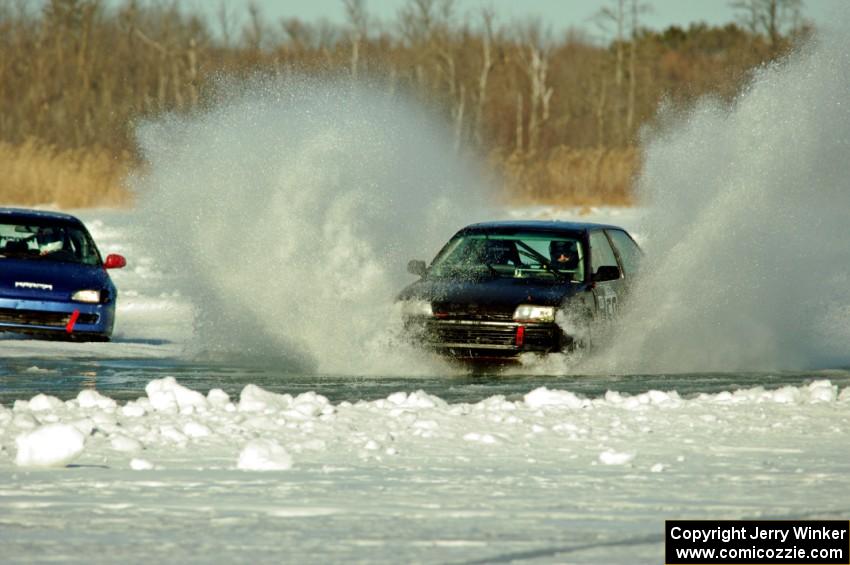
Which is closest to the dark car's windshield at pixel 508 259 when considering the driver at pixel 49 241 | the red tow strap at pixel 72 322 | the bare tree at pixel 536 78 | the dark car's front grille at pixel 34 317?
the red tow strap at pixel 72 322

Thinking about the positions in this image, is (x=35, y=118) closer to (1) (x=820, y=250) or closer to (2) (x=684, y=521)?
(1) (x=820, y=250)

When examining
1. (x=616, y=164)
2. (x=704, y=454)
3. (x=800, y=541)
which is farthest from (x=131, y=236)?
(x=800, y=541)

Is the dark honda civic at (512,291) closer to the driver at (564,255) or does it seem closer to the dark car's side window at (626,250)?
the driver at (564,255)

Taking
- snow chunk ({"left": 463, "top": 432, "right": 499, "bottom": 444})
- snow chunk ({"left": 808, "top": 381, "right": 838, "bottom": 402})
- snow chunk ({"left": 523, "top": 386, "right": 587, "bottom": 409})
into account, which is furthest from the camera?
snow chunk ({"left": 808, "top": 381, "right": 838, "bottom": 402})

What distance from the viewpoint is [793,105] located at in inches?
698

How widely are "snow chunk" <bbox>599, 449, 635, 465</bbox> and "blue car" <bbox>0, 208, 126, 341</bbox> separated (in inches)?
344

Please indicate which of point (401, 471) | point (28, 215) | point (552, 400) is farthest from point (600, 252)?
point (401, 471)

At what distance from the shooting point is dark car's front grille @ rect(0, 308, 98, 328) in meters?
15.4

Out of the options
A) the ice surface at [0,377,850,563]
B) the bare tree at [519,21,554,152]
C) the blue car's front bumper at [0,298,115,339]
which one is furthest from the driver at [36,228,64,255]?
the bare tree at [519,21,554,152]

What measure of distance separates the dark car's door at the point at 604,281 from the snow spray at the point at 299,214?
1665mm

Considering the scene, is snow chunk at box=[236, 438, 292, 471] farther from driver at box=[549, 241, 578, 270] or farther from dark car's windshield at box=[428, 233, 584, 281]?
driver at box=[549, 241, 578, 270]

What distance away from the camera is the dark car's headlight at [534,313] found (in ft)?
43.7

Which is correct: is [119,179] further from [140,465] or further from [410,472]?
[410,472]
